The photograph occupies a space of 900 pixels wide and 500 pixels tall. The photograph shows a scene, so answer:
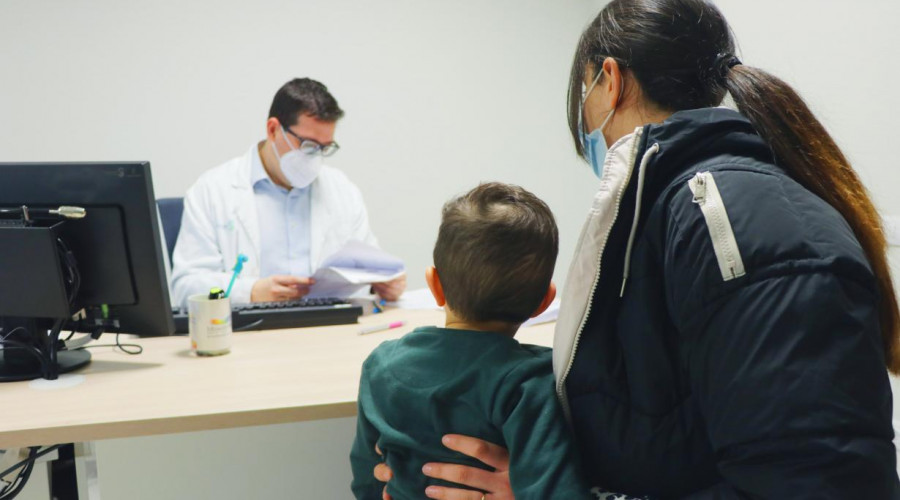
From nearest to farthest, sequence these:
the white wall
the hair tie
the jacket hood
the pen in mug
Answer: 1. the jacket hood
2. the hair tie
3. the pen in mug
4. the white wall

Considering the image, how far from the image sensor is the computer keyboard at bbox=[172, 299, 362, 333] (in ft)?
6.31

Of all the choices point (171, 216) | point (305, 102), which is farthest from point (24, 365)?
point (305, 102)

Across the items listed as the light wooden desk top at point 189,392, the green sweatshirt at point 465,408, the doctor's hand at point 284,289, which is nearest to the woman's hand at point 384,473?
the green sweatshirt at point 465,408

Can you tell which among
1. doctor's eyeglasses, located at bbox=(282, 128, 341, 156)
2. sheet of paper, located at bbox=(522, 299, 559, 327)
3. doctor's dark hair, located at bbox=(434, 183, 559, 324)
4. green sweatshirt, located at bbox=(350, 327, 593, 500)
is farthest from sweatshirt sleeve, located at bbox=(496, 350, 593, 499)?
doctor's eyeglasses, located at bbox=(282, 128, 341, 156)

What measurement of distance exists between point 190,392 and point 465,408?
0.63m

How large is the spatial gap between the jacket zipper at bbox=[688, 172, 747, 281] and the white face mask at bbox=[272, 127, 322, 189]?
6.84ft

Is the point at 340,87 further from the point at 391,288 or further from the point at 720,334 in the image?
the point at 720,334

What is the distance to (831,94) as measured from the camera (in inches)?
92.6

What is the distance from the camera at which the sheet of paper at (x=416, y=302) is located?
220 cm

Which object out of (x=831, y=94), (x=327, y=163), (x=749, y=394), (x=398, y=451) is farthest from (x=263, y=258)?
(x=749, y=394)

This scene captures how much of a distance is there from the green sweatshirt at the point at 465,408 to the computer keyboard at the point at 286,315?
2.73 ft

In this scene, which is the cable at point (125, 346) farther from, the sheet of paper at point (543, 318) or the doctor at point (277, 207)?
the sheet of paper at point (543, 318)

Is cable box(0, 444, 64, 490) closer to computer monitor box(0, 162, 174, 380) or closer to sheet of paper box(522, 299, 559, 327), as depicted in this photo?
computer monitor box(0, 162, 174, 380)

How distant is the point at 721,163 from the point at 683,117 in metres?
0.07
